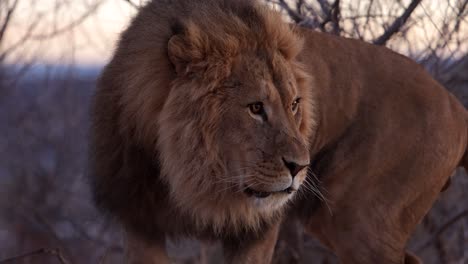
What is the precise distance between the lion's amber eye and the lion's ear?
0.27m

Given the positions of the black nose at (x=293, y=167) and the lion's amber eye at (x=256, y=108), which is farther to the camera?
the lion's amber eye at (x=256, y=108)

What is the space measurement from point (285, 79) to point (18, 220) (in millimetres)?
3039

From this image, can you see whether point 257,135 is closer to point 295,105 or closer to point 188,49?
point 295,105

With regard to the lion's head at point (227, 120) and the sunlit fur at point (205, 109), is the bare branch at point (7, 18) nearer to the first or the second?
the sunlit fur at point (205, 109)

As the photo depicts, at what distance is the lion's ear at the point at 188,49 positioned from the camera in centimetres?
376

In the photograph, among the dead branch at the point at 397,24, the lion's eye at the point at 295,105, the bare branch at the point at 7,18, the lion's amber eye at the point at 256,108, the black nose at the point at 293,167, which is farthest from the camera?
the dead branch at the point at 397,24

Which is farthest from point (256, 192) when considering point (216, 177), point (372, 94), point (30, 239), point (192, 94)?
point (30, 239)

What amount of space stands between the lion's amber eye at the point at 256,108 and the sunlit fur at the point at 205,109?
21mm

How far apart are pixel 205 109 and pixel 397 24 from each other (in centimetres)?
239

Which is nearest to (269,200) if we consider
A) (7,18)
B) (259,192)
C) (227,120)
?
(259,192)

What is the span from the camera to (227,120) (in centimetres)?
→ 377

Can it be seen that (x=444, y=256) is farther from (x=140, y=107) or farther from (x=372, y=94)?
(x=140, y=107)

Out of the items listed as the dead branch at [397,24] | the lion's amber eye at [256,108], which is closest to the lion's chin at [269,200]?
the lion's amber eye at [256,108]

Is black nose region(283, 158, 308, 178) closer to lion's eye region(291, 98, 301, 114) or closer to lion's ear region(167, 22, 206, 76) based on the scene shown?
lion's eye region(291, 98, 301, 114)
